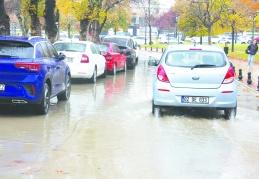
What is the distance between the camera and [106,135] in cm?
966

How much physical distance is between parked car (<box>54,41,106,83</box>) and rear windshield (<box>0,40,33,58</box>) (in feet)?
23.2

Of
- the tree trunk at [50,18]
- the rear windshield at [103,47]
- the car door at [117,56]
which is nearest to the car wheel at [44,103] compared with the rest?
the rear windshield at [103,47]

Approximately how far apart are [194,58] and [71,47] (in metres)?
8.22

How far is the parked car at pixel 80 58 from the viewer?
740 inches

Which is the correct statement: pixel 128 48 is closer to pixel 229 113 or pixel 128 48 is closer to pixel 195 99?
pixel 229 113

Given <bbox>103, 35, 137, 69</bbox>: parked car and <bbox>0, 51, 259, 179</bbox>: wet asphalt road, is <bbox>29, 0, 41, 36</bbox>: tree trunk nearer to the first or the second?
<bbox>103, 35, 137, 69</bbox>: parked car

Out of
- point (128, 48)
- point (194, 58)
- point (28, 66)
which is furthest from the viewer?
point (128, 48)

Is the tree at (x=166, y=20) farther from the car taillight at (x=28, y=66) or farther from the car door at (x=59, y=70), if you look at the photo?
the car taillight at (x=28, y=66)

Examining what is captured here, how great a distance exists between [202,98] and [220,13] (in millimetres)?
43263

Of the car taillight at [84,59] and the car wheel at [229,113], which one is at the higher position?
the car taillight at [84,59]

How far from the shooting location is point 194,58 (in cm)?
1202

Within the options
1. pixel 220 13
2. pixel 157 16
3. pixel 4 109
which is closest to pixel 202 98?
pixel 4 109

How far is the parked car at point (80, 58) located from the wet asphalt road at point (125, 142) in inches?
182

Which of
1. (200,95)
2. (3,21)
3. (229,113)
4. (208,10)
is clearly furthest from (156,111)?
(208,10)
